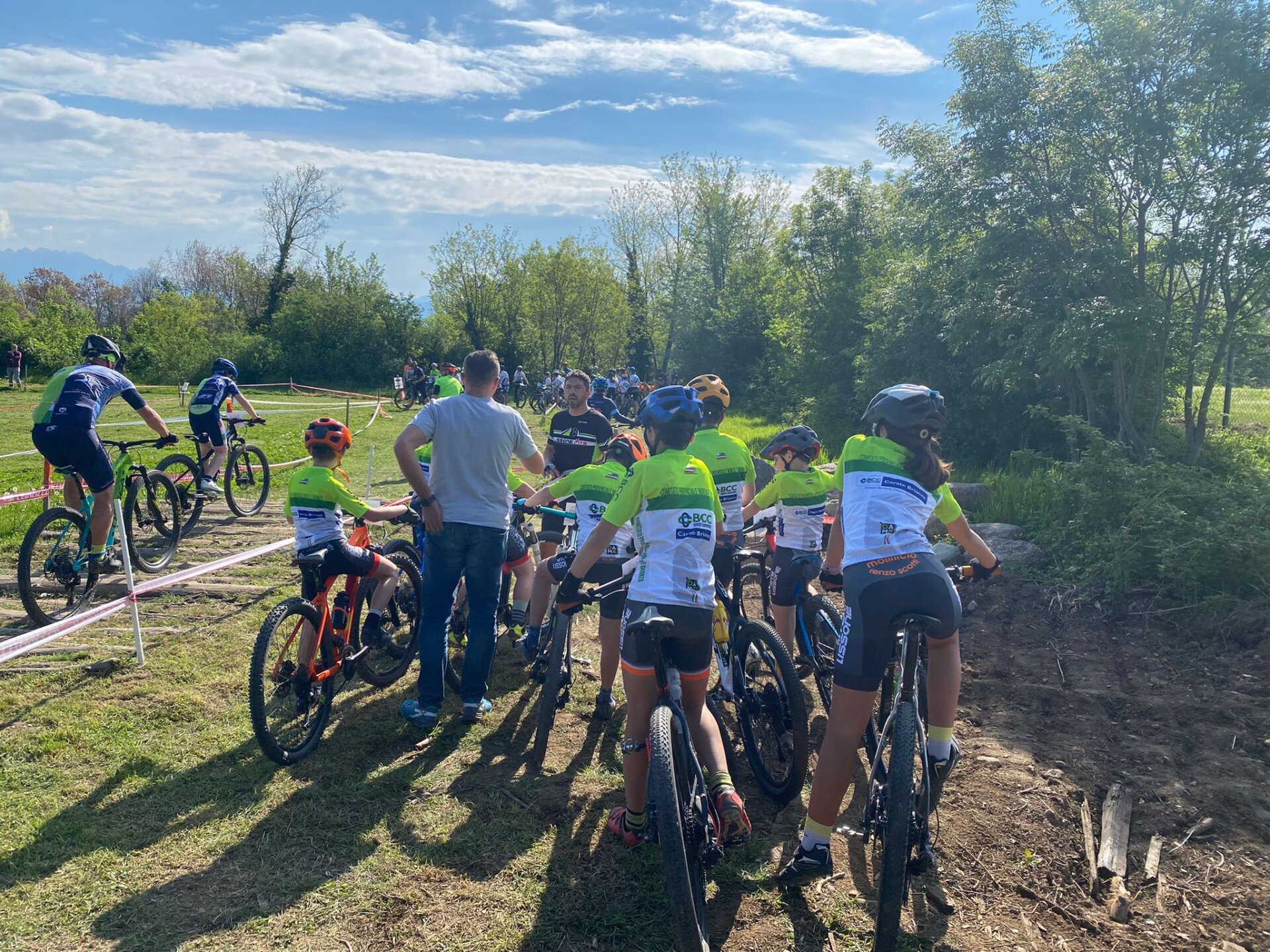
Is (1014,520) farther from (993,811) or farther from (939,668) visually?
(939,668)

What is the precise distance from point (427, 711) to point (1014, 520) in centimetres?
817

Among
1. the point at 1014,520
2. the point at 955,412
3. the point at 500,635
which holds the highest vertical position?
the point at 955,412

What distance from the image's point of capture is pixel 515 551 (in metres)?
6.05

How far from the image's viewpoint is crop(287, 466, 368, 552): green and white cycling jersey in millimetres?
4980

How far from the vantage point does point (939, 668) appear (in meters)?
3.50

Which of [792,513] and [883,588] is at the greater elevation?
[883,588]

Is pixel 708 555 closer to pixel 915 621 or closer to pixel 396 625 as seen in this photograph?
pixel 915 621

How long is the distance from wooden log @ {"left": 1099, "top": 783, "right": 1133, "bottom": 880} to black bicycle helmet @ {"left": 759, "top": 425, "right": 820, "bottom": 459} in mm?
2619

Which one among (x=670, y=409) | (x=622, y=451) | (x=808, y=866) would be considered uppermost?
(x=670, y=409)

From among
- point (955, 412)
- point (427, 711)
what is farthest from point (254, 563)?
point (955, 412)

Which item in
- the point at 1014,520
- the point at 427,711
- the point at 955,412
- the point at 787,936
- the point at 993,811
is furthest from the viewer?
the point at 955,412

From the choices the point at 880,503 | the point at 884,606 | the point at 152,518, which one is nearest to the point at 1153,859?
the point at 884,606

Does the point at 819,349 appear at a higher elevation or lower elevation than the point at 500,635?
higher

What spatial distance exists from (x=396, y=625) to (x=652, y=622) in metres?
3.49
